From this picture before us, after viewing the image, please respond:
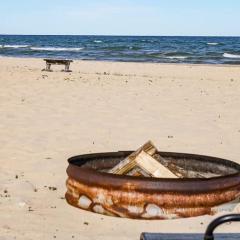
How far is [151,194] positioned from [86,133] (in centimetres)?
484

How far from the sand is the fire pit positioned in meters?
0.09

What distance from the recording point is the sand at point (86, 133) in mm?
5246

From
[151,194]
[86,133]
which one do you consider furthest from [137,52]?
[151,194]

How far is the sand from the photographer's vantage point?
525 centimetres

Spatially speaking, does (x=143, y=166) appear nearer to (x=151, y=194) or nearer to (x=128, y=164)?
(x=128, y=164)

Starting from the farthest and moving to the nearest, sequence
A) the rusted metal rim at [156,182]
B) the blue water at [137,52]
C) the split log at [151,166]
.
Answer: the blue water at [137,52] < the split log at [151,166] < the rusted metal rim at [156,182]

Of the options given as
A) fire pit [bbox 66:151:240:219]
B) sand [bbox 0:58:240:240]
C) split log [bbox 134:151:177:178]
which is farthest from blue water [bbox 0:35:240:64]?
fire pit [bbox 66:151:240:219]

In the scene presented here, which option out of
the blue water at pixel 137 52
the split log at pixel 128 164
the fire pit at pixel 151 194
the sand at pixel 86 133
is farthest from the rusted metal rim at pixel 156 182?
the blue water at pixel 137 52

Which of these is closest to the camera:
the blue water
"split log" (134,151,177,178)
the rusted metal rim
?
the rusted metal rim

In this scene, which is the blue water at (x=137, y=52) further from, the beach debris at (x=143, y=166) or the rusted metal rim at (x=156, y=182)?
the rusted metal rim at (x=156, y=182)

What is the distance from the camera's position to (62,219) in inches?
213

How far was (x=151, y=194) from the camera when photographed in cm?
520

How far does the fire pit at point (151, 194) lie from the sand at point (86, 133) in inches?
3.6

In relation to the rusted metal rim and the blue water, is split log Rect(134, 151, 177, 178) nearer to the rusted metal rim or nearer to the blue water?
the rusted metal rim
